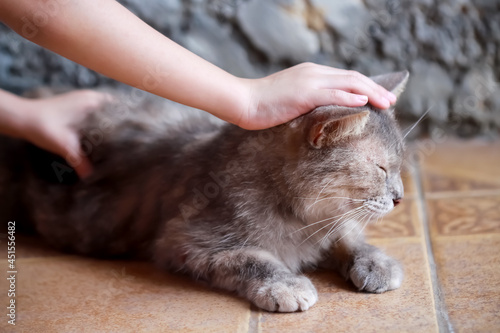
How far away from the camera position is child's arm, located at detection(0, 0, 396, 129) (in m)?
1.17

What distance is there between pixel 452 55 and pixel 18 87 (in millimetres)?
1765

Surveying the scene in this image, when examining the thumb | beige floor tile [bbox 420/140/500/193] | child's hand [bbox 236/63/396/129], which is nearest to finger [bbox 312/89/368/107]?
child's hand [bbox 236/63/396/129]

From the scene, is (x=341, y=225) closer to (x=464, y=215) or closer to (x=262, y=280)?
(x=262, y=280)

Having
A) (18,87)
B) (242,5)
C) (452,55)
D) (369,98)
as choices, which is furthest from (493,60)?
(18,87)

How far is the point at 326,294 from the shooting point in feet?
4.04

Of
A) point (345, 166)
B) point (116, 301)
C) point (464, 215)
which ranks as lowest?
point (116, 301)

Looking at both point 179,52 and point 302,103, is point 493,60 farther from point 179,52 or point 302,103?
point 179,52

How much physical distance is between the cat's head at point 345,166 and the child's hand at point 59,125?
0.67 metres

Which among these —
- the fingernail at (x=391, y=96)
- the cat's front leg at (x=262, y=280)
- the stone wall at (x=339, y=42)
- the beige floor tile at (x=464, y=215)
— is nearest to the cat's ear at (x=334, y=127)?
the fingernail at (x=391, y=96)

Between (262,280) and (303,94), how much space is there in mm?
417

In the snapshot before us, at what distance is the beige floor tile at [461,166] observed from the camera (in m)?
1.90

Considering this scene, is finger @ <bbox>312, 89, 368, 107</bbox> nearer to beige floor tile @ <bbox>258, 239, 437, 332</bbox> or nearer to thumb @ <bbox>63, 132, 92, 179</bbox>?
beige floor tile @ <bbox>258, 239, 437, 332</bbox>

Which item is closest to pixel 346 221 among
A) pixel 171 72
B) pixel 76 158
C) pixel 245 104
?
pixel 245 104

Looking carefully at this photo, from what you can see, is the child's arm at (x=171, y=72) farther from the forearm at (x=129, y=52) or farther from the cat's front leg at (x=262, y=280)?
the cat's front leg at (x=262, y=280)
